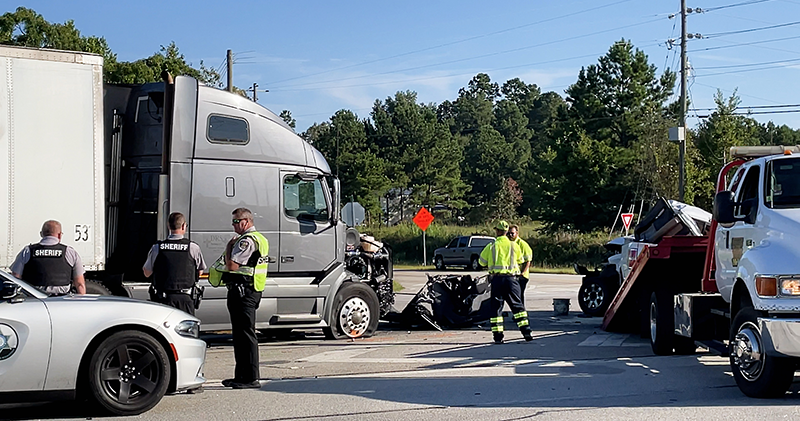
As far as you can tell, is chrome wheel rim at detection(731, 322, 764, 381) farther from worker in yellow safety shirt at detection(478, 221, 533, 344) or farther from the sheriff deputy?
the sheriff deputy

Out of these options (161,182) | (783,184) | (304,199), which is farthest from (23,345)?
(783,184)

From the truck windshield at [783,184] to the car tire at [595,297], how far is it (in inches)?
341

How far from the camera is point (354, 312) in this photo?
1412 cm

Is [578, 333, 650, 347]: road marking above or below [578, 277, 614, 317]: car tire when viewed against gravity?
below

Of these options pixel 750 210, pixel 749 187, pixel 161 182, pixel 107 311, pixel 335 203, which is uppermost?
pixel 161 182

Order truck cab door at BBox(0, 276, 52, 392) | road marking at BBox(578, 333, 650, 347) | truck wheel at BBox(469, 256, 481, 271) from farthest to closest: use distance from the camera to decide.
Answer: truck wheel at BBox(469, 256, 481, 271)
road marking at BBox(578, 333, 650, 347)
truck cab door at BBox(0, 276, 52, 392)

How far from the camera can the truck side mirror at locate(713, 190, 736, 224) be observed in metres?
9.35

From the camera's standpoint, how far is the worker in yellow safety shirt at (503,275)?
13297 millimetres

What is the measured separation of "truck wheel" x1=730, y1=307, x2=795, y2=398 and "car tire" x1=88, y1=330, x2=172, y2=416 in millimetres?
5147

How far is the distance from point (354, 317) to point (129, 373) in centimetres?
631

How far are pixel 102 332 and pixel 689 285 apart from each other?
7.64 meters

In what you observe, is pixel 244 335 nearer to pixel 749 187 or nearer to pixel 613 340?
pixel 749 187

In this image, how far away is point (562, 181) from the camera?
60438 millimetres

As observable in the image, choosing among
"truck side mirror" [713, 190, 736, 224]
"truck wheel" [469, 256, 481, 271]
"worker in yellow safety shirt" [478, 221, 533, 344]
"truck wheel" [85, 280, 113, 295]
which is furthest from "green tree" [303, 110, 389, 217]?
"truck side mirror" [713, 190, 736, 224]
